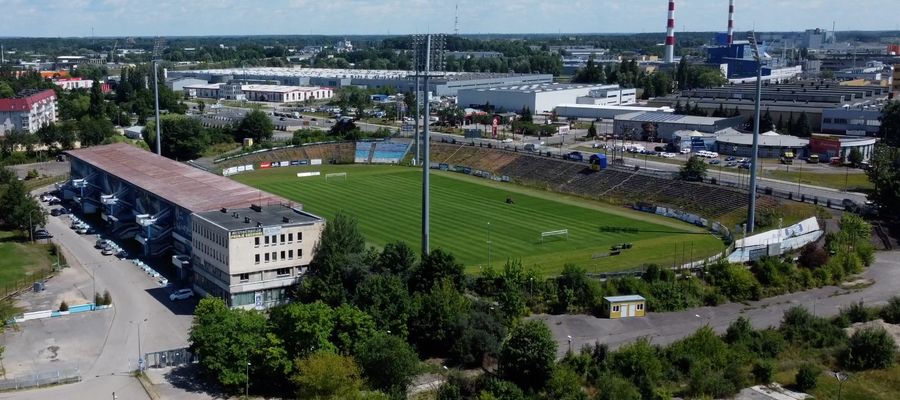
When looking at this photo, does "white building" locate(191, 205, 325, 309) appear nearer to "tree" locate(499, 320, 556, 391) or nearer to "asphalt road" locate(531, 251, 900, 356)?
"asphalt road" locate(531, 251, 900, 356)

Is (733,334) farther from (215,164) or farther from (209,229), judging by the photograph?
(215,164)

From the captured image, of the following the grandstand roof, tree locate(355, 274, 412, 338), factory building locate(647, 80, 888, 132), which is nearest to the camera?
tree locate(355, 274, 412, 338)

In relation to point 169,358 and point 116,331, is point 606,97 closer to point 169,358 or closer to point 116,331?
point 116,331

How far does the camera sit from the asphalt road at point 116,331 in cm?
2823

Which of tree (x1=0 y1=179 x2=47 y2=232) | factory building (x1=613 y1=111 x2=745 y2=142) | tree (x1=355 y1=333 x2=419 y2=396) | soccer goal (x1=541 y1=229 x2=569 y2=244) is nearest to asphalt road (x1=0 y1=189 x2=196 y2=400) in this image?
tree (x1=0 y1=179 x2=47 y2=232)

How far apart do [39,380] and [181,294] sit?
31.7 feet

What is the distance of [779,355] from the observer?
30031mm

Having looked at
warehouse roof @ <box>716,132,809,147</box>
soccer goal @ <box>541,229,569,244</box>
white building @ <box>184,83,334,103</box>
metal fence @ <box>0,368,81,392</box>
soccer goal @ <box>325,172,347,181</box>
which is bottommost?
metal fence @ <box>0,368,81,392</box>

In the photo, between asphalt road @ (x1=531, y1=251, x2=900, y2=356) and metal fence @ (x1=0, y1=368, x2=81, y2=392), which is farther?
asphalt road @ (x1=531, y1=251, x2=900, y2=356)

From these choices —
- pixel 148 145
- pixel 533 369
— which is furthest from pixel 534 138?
pixel 533 369

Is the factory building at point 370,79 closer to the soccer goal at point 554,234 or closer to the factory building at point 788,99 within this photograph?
the factory building at point 788,99

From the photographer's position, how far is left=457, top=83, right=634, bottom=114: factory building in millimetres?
104812

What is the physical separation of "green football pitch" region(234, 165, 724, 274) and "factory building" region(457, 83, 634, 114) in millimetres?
39379

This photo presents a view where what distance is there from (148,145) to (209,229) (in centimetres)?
4726
